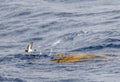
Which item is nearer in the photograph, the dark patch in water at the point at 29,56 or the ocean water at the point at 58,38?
the ocean water at the point at 58,38

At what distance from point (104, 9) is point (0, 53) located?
11.5 metres

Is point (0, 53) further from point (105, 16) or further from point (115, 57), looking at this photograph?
point (105, 16)

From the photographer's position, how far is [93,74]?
1648 cm

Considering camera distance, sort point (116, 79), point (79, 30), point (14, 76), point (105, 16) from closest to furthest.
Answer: point (116, 79) < point (14, 76) < point (79, 30) < point (105, 16)

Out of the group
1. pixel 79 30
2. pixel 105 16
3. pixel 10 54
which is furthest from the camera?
pixel 105 16

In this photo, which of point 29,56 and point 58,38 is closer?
point 29,56

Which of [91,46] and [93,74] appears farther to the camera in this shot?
[91,46]

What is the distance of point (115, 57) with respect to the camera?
18703mm

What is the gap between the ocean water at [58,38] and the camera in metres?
16.8

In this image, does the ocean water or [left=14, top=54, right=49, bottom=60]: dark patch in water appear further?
[left=14, top=54, right=49, bottom=60]: dark patch in water

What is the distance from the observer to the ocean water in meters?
16.8

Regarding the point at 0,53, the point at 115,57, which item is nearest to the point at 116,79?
the point at 115,57

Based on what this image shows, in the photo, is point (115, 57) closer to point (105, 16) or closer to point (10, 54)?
point (10, 54)

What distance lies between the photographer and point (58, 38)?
78.0 feet
